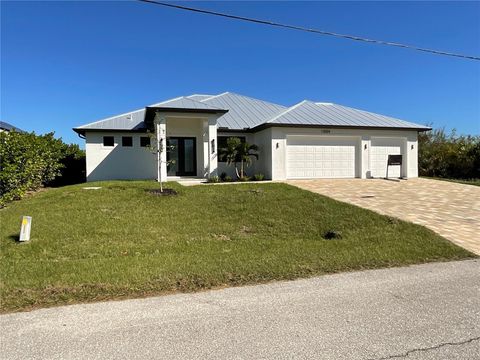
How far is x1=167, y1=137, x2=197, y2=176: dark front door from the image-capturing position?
20.5 metres

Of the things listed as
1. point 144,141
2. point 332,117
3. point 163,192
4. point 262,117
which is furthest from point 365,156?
point 144,141

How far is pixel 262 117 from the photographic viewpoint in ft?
75.6

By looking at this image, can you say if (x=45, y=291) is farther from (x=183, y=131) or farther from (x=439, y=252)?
(x=183, y=131)

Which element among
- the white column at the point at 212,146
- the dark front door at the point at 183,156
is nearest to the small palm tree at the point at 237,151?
the white column at the point at 212,146

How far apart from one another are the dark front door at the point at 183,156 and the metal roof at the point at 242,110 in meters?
2.07

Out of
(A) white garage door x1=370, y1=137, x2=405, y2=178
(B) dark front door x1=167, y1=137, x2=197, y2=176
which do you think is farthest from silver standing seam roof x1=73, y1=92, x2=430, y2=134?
(B) dark front door x1=167, y1=137, x2=197, y2=176

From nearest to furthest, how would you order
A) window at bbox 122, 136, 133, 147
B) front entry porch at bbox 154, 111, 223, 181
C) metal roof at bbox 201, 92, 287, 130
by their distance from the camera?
1. front entry porch at bbox 154, 111, 223, 181
2. window at bbox 122, 136, 133, 147
3. metal roof at bbox 201, 92, 287, 130

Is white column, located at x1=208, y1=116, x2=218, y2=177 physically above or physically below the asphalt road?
above

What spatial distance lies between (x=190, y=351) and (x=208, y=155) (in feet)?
51.3

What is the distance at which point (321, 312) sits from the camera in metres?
4.25

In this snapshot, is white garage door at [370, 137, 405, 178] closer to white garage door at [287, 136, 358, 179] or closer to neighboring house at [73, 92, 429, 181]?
neighboring house at [73, 92, 429, 181]

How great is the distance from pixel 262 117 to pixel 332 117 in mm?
4580

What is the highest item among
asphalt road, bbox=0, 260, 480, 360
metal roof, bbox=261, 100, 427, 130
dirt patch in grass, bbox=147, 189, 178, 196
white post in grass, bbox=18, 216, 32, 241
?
metal roof, bbox=261, 100, 427, 130

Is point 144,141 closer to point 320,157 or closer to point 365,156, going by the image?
point 320,157
